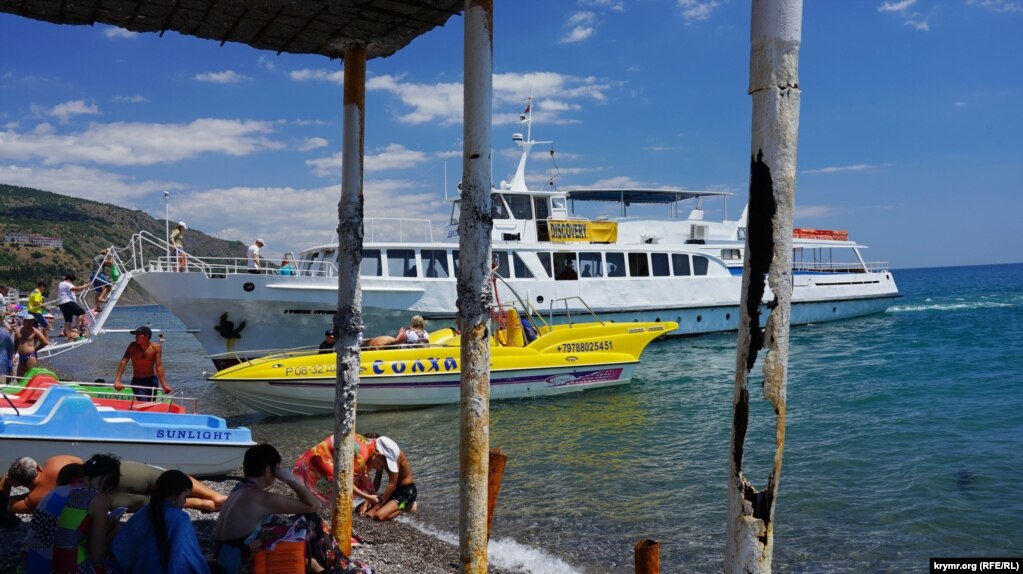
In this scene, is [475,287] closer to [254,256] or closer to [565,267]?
[254,256]

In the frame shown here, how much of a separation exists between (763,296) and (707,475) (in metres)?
7.74

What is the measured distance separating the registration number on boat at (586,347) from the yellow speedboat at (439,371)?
2cm

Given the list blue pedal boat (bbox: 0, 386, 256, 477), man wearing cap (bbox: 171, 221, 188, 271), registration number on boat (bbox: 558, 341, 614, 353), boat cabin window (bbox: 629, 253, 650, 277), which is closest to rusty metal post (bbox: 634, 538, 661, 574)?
blue pedal boat (bbox: 0, 386, 256, 477)

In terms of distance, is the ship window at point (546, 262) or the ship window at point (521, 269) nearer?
the ship window at point (521, 269)

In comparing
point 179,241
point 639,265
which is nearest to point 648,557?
point 179,241

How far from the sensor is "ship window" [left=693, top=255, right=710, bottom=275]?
27047 millimetres

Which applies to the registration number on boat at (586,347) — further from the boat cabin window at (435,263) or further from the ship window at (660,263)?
the ship window at (660,263)

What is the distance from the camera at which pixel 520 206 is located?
2545 centimetres

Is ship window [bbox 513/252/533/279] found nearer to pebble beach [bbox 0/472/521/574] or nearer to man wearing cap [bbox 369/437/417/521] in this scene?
man wearing cap [bbox 369/437/417/521]

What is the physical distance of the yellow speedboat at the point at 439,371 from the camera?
13.3m

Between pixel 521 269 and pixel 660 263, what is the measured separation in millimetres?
5652

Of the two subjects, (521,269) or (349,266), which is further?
(521,269)

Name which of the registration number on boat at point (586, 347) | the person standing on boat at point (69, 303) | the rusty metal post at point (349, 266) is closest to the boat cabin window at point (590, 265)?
the registration number on boat at point (586, 347)

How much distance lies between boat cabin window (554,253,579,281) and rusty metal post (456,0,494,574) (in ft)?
65.4
